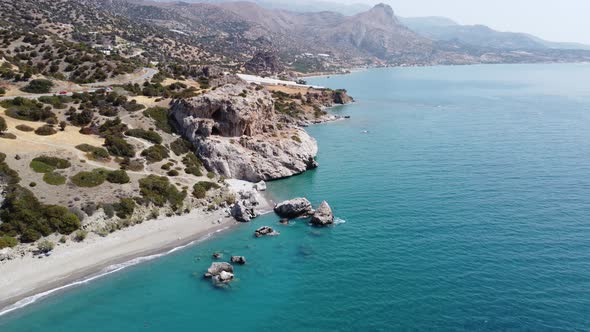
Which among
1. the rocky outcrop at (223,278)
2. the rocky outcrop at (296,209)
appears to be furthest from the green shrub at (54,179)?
the rocky outcrop at (296,209)

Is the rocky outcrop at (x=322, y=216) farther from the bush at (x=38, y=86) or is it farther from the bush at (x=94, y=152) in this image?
the bush at (x=38, y=86)

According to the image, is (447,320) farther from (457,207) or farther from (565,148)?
(565,148)

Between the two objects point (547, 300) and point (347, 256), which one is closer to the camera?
point (547, 300)

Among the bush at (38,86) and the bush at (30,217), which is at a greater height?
the bush at (38,86)

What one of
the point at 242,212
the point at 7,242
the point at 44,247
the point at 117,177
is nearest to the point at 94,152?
the point at 117,177

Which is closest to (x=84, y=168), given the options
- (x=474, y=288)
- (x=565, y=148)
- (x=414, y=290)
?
(x=414, y=290)

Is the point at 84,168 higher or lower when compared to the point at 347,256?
higher

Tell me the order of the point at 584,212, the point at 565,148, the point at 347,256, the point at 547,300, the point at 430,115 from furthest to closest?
the point at 430,115 → the point at 565,148 → the point at 584,212 → the point at 347,256 → the point at 547,300
